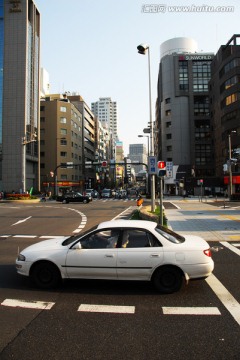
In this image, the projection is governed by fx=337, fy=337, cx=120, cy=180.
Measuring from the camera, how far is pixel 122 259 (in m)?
6.53

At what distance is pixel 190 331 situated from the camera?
4.75 metres

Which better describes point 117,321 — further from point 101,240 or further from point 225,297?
point 225,297

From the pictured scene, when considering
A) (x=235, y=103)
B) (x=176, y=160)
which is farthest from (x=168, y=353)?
(x=176, y=160)

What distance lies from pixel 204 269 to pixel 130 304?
1.69m

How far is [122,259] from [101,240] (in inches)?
24.3

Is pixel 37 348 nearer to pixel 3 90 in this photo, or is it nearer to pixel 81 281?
pixel 81 281

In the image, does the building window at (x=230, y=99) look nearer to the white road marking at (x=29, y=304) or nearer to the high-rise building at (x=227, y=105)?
the high-rise building at (x=227, y=105)

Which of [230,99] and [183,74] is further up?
[183,74]

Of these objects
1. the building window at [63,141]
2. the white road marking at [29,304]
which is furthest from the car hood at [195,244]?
the building window at [63,141]

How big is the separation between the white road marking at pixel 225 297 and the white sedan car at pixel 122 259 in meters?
0.41

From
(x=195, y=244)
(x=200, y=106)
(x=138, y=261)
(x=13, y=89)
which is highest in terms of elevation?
(x=200, y=106)

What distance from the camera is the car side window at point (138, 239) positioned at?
6.73 meters

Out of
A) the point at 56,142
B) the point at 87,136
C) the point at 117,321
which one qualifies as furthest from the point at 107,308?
the point at 87,136

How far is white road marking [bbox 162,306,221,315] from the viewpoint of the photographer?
215 inches
